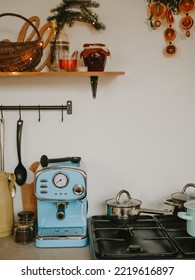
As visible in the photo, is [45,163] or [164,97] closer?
[45,163]

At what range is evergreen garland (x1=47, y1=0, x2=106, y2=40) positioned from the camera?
6.93 feet

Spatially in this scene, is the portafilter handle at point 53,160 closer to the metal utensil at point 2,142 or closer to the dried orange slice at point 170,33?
the metal utensil at point 2,142

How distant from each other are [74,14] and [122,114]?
564 millimetres

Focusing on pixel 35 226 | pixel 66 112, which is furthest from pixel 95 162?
pixel 35 226

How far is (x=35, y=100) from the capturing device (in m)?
2.18

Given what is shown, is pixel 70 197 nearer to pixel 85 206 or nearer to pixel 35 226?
pixel 85 206

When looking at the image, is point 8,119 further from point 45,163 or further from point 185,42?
point 185,42

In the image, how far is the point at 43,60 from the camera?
2.16m

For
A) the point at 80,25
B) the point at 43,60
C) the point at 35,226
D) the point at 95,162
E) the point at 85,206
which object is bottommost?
the point at 35,226

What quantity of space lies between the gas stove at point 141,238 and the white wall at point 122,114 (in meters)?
0.17

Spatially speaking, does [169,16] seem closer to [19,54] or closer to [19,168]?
[19,54]

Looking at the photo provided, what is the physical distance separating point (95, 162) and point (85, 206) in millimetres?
342

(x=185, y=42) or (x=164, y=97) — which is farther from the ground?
(x=185, y=42)

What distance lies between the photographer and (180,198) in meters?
2.07
